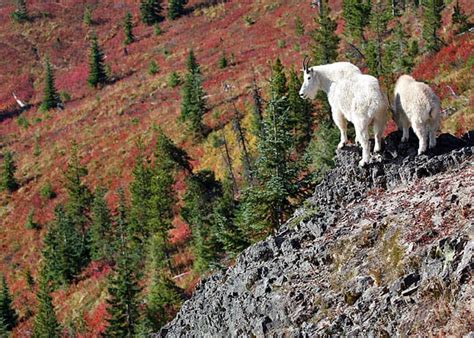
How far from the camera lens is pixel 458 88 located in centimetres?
3622

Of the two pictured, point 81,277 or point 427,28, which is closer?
point 427,28

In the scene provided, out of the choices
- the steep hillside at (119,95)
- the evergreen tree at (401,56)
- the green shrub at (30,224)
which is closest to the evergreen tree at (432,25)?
the steep hillside at (119,95)

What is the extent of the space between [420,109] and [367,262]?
411cm

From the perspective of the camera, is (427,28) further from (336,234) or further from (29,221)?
(29,221)

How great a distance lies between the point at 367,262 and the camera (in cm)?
1212

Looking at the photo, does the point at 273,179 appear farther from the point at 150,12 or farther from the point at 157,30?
the point at 150,12

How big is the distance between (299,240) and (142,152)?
50.3 m

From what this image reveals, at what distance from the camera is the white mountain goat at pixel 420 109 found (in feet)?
46.3

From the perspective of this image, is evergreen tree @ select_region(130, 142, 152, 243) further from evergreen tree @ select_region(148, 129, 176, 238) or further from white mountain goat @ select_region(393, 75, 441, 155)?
white mountain goat @ select_region(393, 75, 441, 155)

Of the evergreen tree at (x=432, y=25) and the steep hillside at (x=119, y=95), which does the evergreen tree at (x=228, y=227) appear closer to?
the steep hillside at (x=119, y=95)

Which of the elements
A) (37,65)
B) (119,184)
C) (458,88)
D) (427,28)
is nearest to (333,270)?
(458,88)

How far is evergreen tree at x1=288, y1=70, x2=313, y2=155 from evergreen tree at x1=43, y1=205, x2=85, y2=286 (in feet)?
74.9

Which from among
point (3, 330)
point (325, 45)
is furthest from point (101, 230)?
point (325, 45)

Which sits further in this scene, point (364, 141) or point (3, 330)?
point (3, 330)
